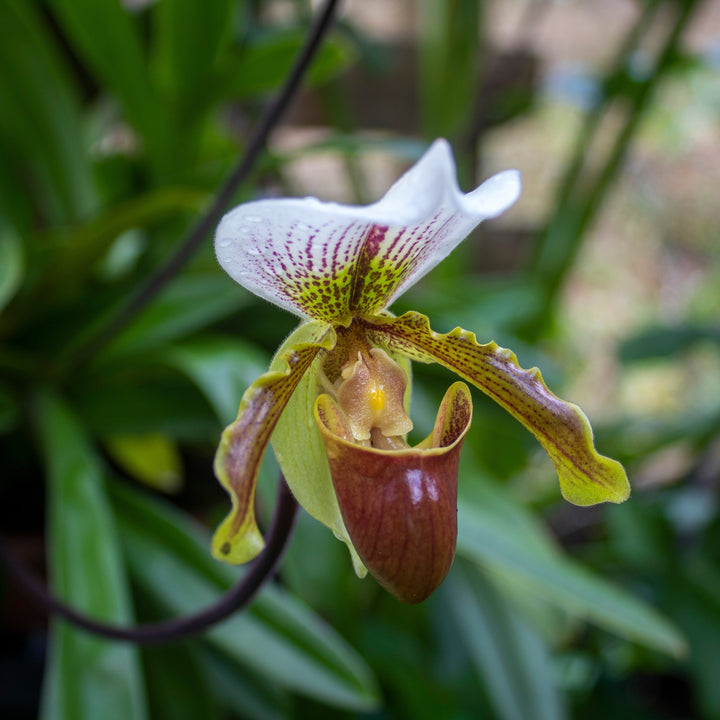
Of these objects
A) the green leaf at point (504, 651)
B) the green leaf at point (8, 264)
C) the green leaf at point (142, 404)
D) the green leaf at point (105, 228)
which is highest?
the green leaf at point (105, 228)

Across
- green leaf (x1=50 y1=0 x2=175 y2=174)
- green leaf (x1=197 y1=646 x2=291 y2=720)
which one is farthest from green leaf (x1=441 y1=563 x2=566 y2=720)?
green leaf (x1=50 y1=0 x2=175 y2=174)

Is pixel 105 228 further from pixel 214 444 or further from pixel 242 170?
pixel 214 444

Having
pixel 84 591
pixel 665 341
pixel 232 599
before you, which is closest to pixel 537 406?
pixel 232 599

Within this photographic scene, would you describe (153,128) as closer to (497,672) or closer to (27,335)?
(27,335)

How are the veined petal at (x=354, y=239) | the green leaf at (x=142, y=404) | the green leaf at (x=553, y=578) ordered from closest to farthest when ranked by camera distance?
the veined petal at (x=354, y=239)
the green leaf at (x=553, y=578)
the green leaf at (x=142, y=404)

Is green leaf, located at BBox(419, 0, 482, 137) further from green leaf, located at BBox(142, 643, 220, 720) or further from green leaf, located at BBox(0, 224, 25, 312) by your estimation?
green leaf, located at BBox(142, 643, 220, 720)

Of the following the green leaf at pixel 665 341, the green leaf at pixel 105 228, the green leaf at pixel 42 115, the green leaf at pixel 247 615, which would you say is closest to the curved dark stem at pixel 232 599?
the green leaf at pixel 247 615

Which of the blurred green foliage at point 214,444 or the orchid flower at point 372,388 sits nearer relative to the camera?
the orchid flower at point 372,388

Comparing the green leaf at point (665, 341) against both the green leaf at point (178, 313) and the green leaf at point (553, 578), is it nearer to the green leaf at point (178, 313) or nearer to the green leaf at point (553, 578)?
the green leaf at point (553, 578)
